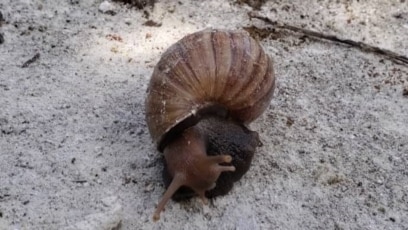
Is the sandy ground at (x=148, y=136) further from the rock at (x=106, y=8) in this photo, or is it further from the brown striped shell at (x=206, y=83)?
the brown striped shell at (x=206, y=83)

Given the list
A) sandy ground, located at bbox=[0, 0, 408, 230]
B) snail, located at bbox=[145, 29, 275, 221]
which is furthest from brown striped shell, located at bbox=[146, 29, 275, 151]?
sandy ground, located at bbox=[0, 0, 408, 230]

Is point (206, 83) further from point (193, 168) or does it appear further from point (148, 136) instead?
point (148, 136)

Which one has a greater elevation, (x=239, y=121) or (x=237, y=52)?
(x=237, y=52)

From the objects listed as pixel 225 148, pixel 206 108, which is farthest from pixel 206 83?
pixel 225 148

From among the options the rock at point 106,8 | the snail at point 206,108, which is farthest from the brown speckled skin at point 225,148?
the rock at point 106,8

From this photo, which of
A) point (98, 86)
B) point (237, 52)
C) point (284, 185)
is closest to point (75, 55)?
point (98, 86)

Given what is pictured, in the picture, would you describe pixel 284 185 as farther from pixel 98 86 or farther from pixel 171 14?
pixel 171 14
